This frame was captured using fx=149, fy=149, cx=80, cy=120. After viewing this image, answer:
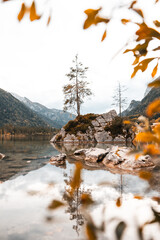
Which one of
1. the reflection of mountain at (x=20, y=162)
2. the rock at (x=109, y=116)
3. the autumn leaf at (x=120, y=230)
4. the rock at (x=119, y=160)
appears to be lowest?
the reflection of mountain at (x=20, y=162)

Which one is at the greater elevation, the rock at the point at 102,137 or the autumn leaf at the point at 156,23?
the autumn leaf at the point at 156,23

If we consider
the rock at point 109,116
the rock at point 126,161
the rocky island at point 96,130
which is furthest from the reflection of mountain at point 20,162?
the rock at point 109,116

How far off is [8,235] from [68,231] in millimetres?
668

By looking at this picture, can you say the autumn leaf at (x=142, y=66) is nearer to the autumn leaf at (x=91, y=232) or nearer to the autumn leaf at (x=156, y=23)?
the autumn leaf at (x=156, y=23)

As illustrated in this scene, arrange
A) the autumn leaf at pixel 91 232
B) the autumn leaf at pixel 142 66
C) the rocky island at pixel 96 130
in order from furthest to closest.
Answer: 1. the rocky island at pixel 96 130
2. the autumn leaf at pixel 142 66
3. the autumn leaf at pixel 91 232

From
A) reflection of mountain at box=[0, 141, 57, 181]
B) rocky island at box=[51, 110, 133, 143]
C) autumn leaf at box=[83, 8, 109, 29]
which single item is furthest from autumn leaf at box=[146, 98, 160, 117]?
rocky island at box=[51, 110, 133, 143]

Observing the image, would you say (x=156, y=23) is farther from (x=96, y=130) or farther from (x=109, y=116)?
(x=109, y=116)

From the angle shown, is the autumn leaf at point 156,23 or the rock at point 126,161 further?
the rock at point 126,161

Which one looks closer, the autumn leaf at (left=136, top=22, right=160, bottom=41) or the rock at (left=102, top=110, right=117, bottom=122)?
the autumn leaf at (left=136, top=22, right=160, bottom=41)

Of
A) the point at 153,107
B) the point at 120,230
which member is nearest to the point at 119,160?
the point at 120,230

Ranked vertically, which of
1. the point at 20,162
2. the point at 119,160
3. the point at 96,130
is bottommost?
the point at 20,162

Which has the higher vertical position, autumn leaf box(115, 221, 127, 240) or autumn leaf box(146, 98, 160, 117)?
autumn leaf box(146, 98, 160, 117)

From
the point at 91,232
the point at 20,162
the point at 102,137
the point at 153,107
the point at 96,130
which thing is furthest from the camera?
the point at 96,130

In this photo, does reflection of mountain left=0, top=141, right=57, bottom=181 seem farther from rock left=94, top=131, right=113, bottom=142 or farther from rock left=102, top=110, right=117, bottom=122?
rock left=102, top=110, right=117, bottom=122
